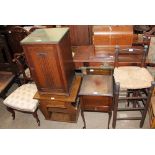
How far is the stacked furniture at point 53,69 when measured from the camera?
1.82m

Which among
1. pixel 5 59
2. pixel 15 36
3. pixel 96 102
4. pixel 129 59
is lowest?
pixel 96 102

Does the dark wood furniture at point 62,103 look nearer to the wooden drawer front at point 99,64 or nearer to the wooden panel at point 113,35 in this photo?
the wooden drawer front at point 99,64

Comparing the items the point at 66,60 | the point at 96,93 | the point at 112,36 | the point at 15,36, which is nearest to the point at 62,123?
the point at 96,93

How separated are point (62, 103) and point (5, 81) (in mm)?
1259

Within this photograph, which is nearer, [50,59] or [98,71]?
[50,59]

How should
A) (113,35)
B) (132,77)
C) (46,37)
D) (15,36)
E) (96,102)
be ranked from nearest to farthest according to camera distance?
1. (46,37)
2. (132,77)
3. (113,35)
4. (96,102)
5. (15,36)

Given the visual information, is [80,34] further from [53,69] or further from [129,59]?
[53,69]

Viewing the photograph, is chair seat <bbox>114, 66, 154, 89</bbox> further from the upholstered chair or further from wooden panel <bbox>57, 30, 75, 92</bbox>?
the upholstered chair

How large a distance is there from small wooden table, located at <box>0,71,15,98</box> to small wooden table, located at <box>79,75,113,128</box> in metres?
1.36

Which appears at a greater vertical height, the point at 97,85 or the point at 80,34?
the point at 80,34

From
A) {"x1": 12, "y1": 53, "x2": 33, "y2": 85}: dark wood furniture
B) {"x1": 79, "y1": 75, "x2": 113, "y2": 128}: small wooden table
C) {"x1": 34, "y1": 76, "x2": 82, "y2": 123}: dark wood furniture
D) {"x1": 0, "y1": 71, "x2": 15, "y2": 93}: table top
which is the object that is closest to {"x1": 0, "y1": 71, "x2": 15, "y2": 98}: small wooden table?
{"x1": 0, "y1": 71, "x2": 15, "y2": 93}: table top

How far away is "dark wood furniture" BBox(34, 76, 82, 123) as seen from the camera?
7.38ft

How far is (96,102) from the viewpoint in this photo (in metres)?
2.40

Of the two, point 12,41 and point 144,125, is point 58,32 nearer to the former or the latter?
point 12,41
